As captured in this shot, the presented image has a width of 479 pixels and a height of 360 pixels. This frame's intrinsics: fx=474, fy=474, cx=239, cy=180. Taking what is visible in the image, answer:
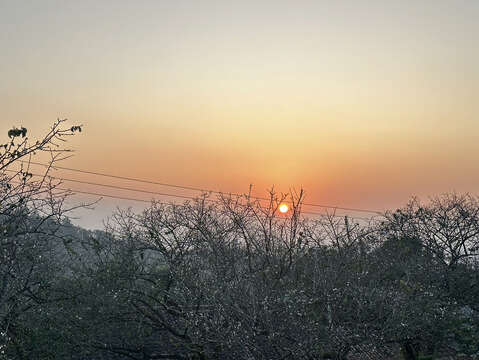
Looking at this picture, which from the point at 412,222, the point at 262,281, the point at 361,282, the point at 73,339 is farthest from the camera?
the point at 412,222

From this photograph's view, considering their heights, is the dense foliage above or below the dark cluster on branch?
below

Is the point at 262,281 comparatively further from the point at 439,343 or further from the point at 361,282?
the point at 439,343

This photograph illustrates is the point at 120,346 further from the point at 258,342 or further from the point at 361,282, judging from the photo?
the point at 361,282

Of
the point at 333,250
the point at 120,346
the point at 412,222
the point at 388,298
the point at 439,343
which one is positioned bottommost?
the point at 120,346

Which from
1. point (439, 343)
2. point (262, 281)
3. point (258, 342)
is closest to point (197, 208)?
point (262, 281)

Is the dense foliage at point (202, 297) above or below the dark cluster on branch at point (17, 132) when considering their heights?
below

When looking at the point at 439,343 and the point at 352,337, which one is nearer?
the point at 352,337

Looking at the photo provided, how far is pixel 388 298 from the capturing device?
11.2 meters

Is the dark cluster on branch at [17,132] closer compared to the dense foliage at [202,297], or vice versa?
the dark cluster on branch at [17,132]

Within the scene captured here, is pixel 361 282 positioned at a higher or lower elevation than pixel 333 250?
lower

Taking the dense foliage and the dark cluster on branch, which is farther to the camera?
the dense foliage

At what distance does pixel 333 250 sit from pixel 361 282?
1653mm

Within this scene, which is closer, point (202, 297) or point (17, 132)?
point (17, 132)

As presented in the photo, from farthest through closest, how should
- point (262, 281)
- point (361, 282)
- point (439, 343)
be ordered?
point (439, 343), point (361, 282), point (262, 281)
